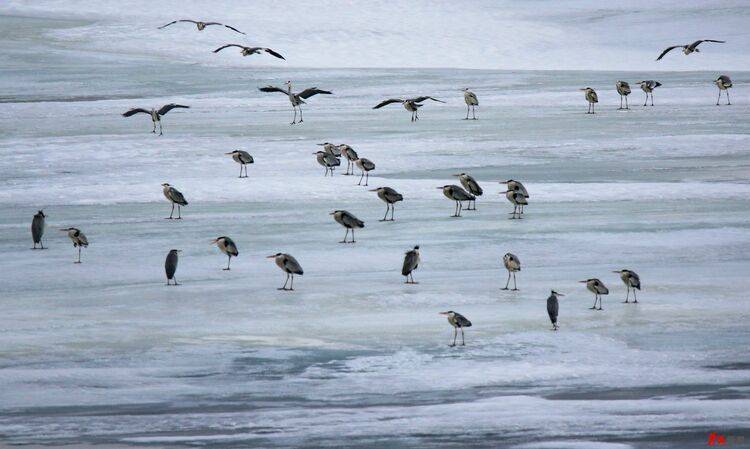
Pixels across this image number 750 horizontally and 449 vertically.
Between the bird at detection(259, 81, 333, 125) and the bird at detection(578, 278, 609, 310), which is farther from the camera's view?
the bird at detection(259, 81, 333, 125)

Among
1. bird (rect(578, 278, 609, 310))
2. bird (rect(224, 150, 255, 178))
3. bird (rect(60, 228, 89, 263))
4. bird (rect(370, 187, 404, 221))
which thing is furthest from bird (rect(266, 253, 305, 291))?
bird (rect(224, 150, 255, 178))

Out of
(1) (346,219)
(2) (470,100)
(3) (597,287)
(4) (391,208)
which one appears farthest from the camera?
(2) (470,100)

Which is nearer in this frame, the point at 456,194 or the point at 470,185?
the point at 456,194

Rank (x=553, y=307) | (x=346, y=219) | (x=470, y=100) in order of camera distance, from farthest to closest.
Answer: (x=470, y=100) < (x=346, y=219) < (x=553, y=307)

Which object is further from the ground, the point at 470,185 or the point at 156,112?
the point at 156,112

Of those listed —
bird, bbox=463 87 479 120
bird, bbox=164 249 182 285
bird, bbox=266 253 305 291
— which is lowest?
bird, bbox=164 249 182 285

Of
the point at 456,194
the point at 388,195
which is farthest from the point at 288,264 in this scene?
the point at 456,194

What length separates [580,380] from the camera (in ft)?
35.6

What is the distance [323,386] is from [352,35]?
24.9m

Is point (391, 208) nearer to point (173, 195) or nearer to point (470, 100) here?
point (173, 195)

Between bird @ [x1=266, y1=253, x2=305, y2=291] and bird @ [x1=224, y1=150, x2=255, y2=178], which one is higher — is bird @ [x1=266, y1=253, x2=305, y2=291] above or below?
below

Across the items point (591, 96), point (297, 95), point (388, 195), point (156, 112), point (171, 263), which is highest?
point (591, 96)

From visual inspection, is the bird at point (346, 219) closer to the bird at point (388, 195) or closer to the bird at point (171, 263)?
the bird at point (388, 195)

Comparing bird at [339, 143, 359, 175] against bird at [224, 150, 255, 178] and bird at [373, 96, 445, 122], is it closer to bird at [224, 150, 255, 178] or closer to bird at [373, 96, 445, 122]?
bird at [224, 150, 255, 178]
